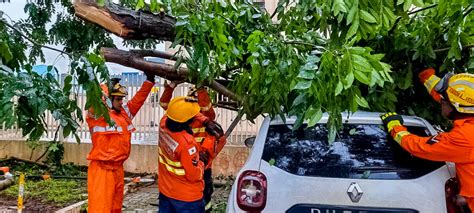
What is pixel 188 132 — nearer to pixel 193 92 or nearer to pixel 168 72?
pixel 168 72

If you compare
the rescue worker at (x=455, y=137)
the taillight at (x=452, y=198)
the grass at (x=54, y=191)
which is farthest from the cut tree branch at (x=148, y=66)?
the grass at (x=54, y=191)

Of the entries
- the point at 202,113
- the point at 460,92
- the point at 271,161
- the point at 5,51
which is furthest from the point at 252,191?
the point at 202,113

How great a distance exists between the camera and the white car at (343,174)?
9.05 feet

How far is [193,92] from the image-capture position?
525 centimetres

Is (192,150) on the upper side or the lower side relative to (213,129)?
lower

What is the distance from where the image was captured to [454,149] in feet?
9.20

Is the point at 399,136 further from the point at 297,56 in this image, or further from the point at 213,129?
the point at 213,129

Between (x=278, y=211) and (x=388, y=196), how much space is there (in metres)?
0.72

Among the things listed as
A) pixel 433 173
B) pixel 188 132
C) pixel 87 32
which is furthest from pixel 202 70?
pixel 87 32

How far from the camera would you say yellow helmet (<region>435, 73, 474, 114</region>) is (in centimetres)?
293

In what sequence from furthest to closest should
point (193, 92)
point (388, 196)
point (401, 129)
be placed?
point (193, 92) → point (401, 129) → point (388, 196)

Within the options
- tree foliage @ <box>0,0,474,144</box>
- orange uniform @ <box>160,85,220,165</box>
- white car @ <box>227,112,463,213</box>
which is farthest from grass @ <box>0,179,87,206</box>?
white car @ <box>227,112,463,213</box>

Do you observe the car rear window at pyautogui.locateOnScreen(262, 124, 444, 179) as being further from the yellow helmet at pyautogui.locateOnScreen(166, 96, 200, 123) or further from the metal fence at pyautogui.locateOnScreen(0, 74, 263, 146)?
the metal fence at pyautogui.locateOnScreen(0, 74, 263, 146)

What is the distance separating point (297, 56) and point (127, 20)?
1.52 metres
